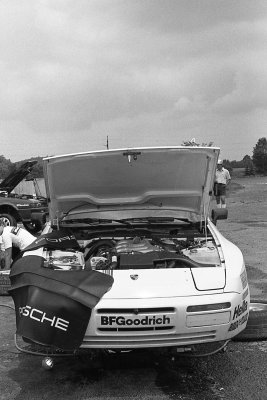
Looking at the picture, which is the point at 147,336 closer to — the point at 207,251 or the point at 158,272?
the point at 158,272

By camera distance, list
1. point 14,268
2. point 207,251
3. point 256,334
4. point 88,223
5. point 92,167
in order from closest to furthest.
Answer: point 14,268, point 207,251, point 256,334, point 92,167, point 88,223

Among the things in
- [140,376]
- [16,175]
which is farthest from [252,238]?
[16,175]

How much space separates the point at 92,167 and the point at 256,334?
7.29 ft

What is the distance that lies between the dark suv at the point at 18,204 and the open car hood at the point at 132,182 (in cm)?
706

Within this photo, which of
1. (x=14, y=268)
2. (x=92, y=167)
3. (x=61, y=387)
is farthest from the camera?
(x=92, y=167)

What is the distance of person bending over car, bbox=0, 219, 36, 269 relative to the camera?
6.02 meters

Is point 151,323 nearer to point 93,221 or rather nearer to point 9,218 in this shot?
point 93,221

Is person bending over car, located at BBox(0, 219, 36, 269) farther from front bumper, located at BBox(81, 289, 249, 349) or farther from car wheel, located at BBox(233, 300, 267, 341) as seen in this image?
front bumper, located at BBox(81, 289, 249, 349)

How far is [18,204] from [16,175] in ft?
2.74

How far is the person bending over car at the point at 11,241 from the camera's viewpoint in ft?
19.7

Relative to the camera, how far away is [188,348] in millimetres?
3104

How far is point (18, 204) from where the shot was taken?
11969 millimetres

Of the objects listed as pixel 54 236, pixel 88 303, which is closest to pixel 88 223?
pixel 54 236

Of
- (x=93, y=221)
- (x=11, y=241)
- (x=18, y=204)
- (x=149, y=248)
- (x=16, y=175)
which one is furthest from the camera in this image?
(x=16, y=175)
